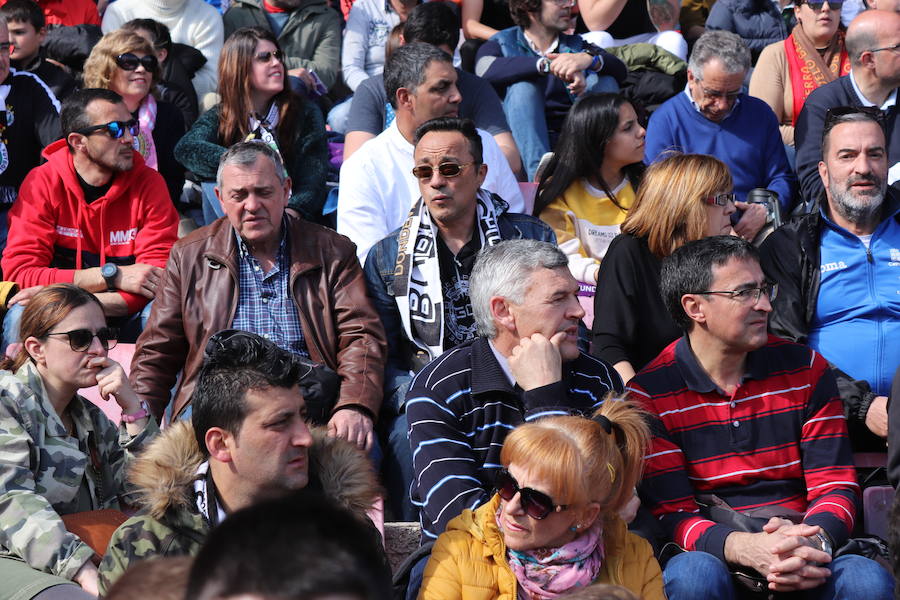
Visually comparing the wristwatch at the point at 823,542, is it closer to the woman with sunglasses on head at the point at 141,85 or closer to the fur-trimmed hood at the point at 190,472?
the fur-trimmed hood at the point at 190,472

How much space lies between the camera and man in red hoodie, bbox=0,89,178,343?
5.37 metres

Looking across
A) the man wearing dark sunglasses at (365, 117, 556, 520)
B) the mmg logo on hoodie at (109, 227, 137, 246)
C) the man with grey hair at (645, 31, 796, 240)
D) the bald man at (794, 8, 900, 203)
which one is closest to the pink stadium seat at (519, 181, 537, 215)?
the man with grey hair at (645, 31, 796, 240)

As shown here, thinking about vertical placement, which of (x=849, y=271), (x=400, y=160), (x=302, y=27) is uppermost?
(x=302, y=27)

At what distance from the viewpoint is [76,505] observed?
3.73 m

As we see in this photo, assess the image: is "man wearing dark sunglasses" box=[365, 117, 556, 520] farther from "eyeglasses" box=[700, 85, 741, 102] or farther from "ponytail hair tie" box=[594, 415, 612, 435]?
"eyeglasses" box=[700, 85, 741, 102]

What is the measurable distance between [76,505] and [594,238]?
2.74 meters

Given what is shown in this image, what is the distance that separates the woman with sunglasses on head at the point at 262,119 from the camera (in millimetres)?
6062

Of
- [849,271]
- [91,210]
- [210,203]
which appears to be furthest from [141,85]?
[849,271]

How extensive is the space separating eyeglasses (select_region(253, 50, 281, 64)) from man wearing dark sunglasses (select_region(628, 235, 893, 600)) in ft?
10.3

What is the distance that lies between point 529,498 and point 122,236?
10.8 ft

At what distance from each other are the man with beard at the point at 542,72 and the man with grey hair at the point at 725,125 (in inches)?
31.3

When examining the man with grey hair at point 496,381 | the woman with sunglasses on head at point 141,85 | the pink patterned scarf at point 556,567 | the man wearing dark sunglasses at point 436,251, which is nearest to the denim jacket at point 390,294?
the man wearing dark sunglasses at point 436,251

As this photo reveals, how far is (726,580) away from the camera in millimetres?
3266

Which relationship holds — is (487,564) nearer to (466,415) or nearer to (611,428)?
(611,428)
